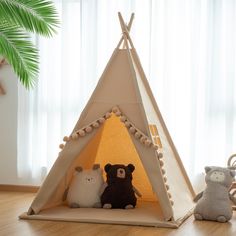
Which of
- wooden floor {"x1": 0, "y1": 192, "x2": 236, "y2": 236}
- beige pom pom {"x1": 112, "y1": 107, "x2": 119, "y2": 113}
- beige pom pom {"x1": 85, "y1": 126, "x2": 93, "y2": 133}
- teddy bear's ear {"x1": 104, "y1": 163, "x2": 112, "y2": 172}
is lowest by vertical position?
wooden floor {"x1": 0, "y1": 192, "x2": 236, "y2": 236}

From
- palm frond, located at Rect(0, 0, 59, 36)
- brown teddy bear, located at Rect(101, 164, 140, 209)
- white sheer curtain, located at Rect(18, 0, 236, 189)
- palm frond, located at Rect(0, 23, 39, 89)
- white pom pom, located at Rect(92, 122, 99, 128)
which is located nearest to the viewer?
white pom pom, located at Rect(92, 122, 99, 128)

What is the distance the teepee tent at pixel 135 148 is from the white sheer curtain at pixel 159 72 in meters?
0.53

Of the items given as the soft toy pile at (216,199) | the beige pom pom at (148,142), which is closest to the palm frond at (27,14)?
the beige pom pom at (148,142)

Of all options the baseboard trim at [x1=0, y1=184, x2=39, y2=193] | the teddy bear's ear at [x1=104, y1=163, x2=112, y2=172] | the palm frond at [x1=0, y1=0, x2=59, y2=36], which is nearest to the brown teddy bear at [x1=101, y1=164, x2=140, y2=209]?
the teddy bear's ear at [x1=104, y1=163, x2=112, y2=172]

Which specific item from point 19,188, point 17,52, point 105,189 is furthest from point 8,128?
point 105,189

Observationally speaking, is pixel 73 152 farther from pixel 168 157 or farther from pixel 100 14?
pixel 100 14

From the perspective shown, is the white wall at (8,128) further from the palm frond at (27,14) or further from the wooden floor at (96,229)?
the wooden floor at (96,229)

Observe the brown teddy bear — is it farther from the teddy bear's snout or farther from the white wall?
the white wall

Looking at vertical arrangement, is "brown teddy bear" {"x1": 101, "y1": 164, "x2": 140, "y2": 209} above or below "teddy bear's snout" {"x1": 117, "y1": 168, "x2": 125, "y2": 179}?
below

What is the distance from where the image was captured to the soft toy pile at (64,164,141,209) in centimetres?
396

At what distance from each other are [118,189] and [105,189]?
4.1 inches

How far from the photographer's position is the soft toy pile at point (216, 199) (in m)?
3.70

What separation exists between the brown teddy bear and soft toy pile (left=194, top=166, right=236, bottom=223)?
1.52ft

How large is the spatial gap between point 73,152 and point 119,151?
2.16 ft
